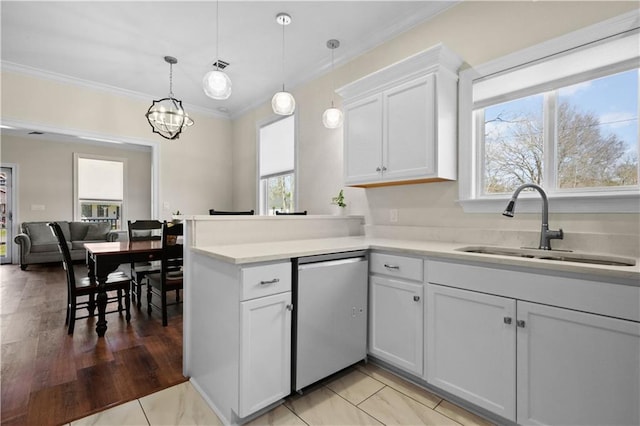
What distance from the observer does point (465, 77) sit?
2.34 metres

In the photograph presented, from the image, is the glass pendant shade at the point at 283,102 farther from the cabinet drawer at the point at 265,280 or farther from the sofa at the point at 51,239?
the sofa at the point at 51,239

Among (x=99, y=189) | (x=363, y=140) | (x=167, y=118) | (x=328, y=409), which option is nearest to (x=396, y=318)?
(x=328, y=409)

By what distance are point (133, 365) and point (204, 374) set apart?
0.72 m

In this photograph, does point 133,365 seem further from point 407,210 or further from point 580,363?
point 580,363

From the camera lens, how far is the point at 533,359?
56.8 inches

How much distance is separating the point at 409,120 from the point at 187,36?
93.3 inches

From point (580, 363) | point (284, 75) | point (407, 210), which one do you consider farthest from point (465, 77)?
point (284, 75)

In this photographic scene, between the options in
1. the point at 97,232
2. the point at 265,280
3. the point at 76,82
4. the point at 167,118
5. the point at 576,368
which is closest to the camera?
the point at 576,368

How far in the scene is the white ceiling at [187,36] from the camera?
265 cm

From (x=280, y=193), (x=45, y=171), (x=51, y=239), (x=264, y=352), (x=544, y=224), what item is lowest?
(x=264, y=352)

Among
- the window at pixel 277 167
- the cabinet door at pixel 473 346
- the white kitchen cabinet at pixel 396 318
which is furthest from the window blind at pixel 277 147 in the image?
the cabinet door at pixel 473 346

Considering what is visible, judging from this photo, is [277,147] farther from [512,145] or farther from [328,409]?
[328,409]

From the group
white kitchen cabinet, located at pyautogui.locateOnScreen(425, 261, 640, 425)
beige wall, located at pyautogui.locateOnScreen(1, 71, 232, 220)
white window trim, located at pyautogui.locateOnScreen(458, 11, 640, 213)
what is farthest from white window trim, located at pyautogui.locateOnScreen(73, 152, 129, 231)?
white kitchen cabinet, located at pyautogui.locateOnScreen(425, 261, 640, 425)

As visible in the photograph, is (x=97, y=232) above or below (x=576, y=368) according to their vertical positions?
above
